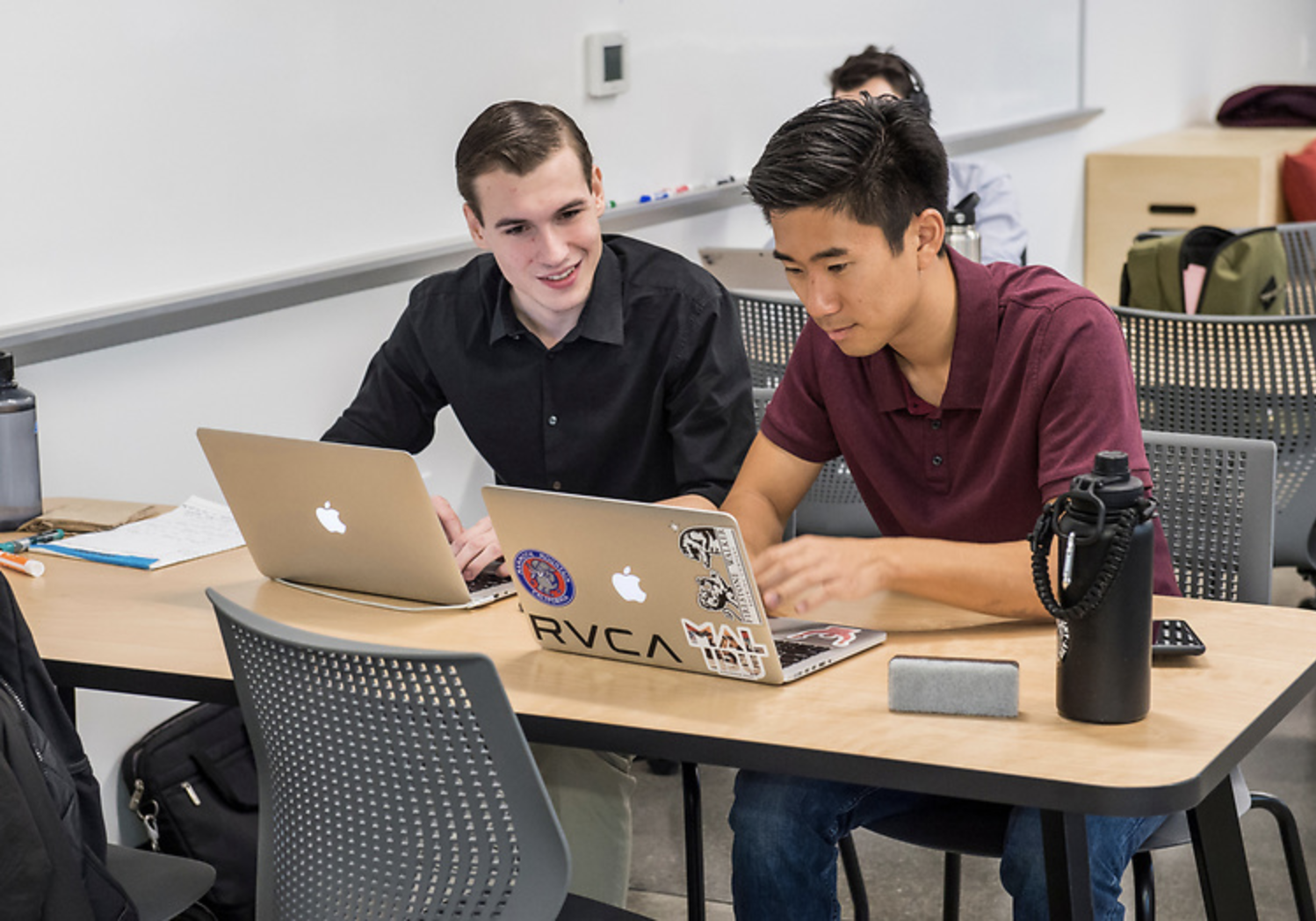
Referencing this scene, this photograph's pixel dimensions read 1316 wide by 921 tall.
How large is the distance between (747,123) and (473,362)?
2011 mm

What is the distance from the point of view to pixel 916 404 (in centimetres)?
196

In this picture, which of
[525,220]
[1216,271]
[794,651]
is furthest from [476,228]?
[1216,271]

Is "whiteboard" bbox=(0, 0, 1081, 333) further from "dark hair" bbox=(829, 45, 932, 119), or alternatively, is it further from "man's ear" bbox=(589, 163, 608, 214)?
"man's ear" bbox=(589, 163, 608, 214)

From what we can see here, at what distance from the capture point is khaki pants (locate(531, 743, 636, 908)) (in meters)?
2.18

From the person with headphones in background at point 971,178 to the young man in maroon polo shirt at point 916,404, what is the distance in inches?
77.2

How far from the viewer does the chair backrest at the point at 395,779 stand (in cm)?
139

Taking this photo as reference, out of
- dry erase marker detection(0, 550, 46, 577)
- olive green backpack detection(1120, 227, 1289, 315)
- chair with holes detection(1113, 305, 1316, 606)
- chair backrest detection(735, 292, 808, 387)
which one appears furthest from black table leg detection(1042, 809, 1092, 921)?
olive green backpack detection(1120, 227, 1289, 315)

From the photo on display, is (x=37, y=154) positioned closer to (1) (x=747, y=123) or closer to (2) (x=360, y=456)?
(2) (x=360, y=456)

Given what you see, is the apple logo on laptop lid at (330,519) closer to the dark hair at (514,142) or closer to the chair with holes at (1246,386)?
the dark hair at (514,142)

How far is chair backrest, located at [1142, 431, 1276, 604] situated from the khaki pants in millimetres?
762

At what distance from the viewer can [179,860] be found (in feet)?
6.06

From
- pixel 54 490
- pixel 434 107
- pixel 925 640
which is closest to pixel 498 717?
pixel 925 640

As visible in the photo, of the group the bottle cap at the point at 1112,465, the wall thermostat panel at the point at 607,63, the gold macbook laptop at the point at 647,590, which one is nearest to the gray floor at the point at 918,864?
the gold macbook laptop at the point at 647,590

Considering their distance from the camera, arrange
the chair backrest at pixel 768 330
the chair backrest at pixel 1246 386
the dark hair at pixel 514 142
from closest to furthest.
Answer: the dark hair at pixel 514 142
the chair backrest at pixel 1246 386
the chair backrest at pixel 768 330
